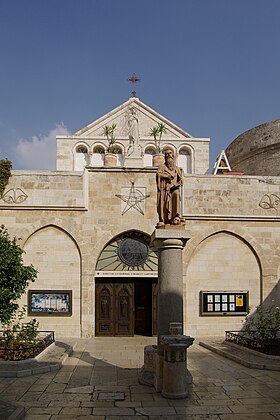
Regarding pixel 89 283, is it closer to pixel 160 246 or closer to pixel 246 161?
pixel 160 246

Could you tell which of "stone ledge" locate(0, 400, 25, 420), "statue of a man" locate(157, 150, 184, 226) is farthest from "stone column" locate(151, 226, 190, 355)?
"stone ledge" locate(0, 400, 25, 420)

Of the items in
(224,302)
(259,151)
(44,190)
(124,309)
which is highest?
(259,151)

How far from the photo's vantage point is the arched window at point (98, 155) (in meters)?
28.2

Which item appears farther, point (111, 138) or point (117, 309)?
point (111, 138)

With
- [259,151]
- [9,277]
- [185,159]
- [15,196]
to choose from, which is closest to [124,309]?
[15,196]

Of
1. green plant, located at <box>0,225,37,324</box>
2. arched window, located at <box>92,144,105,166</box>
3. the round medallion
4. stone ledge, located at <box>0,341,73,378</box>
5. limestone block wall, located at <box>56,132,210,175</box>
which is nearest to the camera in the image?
stone ledge, located at <box>0,341,73,378</box>

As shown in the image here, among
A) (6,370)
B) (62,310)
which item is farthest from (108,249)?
(6,370)

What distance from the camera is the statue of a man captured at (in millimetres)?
8930

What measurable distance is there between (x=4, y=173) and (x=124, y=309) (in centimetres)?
698

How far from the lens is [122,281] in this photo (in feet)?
56.5

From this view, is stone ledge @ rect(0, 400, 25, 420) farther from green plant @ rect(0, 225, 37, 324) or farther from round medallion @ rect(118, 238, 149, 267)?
round medallion @ rect(118, 238, 149, 267)

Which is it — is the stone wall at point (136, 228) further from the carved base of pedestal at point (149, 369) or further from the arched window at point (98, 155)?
the arched window at point (98, 155)

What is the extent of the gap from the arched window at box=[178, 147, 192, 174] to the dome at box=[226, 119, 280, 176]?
13.4 ft

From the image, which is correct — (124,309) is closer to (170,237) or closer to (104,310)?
(104,310)
